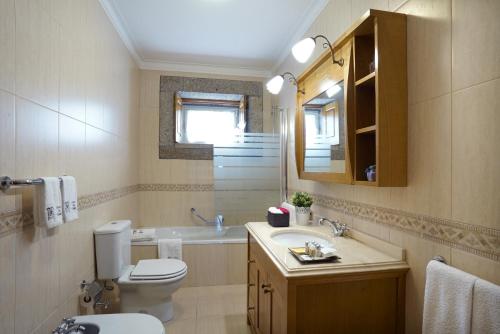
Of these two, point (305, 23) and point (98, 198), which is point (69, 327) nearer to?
point (98, 198)

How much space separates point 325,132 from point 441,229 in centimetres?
99

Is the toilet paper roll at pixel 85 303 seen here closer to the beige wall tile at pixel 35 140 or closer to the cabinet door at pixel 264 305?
the beige wall tile at pixel 35 140

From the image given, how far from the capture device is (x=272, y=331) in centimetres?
148

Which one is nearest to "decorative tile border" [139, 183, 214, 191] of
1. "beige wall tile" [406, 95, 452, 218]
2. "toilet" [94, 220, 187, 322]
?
"toilet" [94, 220, 187, 322]

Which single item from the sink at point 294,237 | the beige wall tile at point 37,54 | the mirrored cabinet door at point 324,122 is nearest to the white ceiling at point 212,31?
the mirrored cabinet door at point 324,122

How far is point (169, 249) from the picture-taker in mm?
2834

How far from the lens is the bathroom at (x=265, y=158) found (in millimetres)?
1057

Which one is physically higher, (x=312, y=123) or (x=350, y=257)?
(x=312, y=123)

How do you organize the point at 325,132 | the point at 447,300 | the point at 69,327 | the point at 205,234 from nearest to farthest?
the point at 447,300 < the point at 69,327 < the point at 325,132 < the point at 205,234

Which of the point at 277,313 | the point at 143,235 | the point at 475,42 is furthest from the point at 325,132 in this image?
the point at 143,235

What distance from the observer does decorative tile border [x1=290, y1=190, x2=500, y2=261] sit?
956 millimetres

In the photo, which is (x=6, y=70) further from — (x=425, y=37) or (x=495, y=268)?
(x=495, y=268)

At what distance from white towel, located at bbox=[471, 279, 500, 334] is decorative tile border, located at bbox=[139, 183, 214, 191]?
10.1 ft

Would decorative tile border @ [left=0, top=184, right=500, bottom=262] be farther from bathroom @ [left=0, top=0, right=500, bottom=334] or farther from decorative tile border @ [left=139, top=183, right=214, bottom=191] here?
decorative tile border @ [left=139, top=183, right=214, bottom=191]
